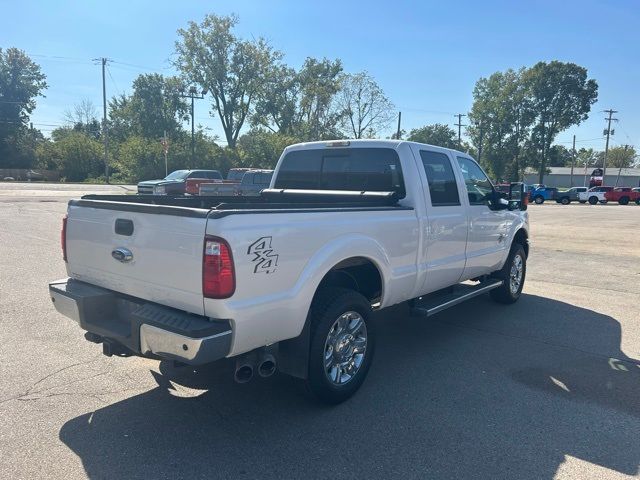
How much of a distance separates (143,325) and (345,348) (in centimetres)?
157

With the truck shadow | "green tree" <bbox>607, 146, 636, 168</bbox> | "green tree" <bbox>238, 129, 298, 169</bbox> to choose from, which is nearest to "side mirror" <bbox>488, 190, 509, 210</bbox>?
the truck shadow

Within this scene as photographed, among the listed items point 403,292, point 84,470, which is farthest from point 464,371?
point 84,470

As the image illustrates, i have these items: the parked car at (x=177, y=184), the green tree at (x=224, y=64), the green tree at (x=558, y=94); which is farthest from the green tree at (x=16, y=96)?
the green tree at (x=558, y=94)

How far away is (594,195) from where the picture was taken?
4322 cm

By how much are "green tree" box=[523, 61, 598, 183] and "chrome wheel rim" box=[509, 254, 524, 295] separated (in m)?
64.0

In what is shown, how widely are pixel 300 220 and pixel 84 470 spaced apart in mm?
1985

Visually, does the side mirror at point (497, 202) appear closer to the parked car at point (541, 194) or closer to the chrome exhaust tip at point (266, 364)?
the chrome exhaust tip at point (266, 364)

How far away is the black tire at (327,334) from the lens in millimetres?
3467

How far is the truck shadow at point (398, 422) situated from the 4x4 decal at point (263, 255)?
84cm

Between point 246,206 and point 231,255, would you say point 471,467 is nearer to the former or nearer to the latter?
point 231,255

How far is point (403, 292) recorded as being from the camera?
Result: 441cm

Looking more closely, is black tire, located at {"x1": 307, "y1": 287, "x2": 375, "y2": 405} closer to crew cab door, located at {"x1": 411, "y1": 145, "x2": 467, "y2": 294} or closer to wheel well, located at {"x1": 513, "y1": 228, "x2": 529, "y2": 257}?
crew cab door, located at {"x1": 411, "y1": 145, "x2": 467, "y2": 294}

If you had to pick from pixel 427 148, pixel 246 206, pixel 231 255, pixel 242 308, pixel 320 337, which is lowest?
pixel 320 337

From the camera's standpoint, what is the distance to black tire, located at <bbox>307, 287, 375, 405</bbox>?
3.47 m
